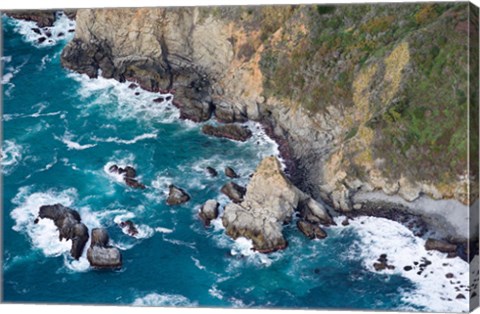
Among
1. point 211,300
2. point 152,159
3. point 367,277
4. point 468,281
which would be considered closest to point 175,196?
point 152,159

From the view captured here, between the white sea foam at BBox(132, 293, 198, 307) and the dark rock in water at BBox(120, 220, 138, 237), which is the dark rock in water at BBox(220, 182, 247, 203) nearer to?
the dark rock in water at BBox(120, 220, 138, 237)

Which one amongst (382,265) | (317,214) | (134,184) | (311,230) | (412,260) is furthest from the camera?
(134,184)

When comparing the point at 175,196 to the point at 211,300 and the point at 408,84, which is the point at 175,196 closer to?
the point at 211,300

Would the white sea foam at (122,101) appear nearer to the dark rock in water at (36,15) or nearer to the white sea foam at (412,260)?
the dark rock in water at (36,15)

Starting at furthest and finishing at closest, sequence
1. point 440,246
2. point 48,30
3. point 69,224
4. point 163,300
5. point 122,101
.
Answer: point 48,30
point 122,101
point 69,224
point 163,300
point 440,246

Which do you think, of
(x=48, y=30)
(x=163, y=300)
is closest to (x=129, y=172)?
(x=163, y=300)

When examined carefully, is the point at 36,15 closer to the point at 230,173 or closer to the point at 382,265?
the point at 230,173

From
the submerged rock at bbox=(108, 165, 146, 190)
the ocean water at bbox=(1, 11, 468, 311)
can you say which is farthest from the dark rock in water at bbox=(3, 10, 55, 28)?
the submerged rock at bbox=(108, 165, 146, 190)
